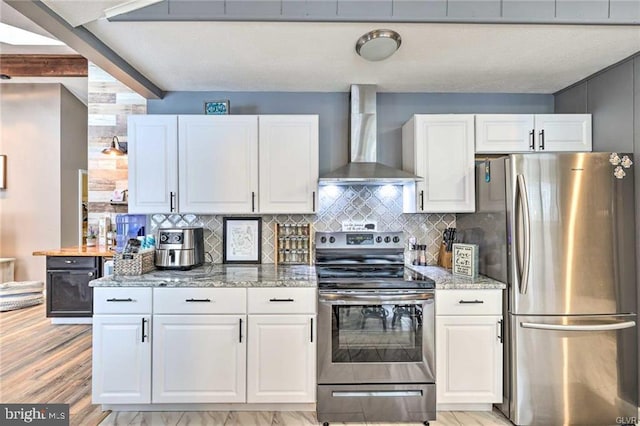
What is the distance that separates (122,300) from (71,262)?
234 centimetres

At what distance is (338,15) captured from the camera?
1903 millimetres

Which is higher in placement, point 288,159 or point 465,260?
point 288,159

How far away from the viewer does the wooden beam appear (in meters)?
4.79

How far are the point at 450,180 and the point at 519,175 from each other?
1.87ft

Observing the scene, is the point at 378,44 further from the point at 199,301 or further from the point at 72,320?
the point at 72,320

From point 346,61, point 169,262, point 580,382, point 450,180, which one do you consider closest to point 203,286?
point 169,262

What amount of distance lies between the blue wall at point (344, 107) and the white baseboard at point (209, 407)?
1907mm

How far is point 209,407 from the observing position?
235 centimetres

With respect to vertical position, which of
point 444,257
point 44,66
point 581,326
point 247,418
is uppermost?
point 44,66

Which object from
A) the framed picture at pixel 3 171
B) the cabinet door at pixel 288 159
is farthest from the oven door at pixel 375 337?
the framed picture at pixel 3 171

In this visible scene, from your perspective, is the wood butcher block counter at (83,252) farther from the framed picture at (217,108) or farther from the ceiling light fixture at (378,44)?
the ceiling light fixture at (378,44)

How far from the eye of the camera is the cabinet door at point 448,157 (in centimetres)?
272

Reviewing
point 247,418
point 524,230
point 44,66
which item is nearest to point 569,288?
point 524,230

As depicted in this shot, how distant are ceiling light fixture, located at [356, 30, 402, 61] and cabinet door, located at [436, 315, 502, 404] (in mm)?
1795
